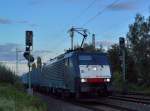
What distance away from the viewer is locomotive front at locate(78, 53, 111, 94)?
2891cm

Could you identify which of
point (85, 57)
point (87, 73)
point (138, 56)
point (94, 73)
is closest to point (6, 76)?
point (85, 57)

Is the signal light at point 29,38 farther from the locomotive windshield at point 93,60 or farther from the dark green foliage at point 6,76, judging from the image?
the dark green foliage at point 6,76

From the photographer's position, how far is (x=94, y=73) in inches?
1160

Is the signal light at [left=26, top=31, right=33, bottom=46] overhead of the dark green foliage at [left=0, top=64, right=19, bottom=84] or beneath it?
overhead

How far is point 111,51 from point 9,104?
55633 millimetres

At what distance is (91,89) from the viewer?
2873 centimetres

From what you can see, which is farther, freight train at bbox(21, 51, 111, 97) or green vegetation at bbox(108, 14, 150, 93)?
green vegetation at bbox(108, 14, 150, 93)

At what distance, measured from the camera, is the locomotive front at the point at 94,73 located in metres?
28.9

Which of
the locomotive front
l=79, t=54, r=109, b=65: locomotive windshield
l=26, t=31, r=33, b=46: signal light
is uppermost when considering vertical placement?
l=26, t=31, r=33, b=46: signal light

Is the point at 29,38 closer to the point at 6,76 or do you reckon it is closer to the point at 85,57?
the point at 85,57

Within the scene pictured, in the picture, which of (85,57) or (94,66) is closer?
(94,66)

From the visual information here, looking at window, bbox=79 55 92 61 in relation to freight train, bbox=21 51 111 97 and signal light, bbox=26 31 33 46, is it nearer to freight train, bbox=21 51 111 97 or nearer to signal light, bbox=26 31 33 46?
freight train, bbox=21 51 111 97

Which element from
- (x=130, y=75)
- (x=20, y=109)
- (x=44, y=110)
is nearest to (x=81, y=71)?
(x=44, y=110)

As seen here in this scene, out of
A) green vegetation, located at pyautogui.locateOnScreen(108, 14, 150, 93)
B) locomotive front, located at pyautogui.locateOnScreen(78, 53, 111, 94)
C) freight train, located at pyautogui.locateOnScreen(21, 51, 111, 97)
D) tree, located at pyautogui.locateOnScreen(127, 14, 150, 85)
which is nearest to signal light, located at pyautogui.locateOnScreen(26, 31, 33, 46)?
freight train, located at pyautogui.locateOnScreen(21, 51, 111, 97)
